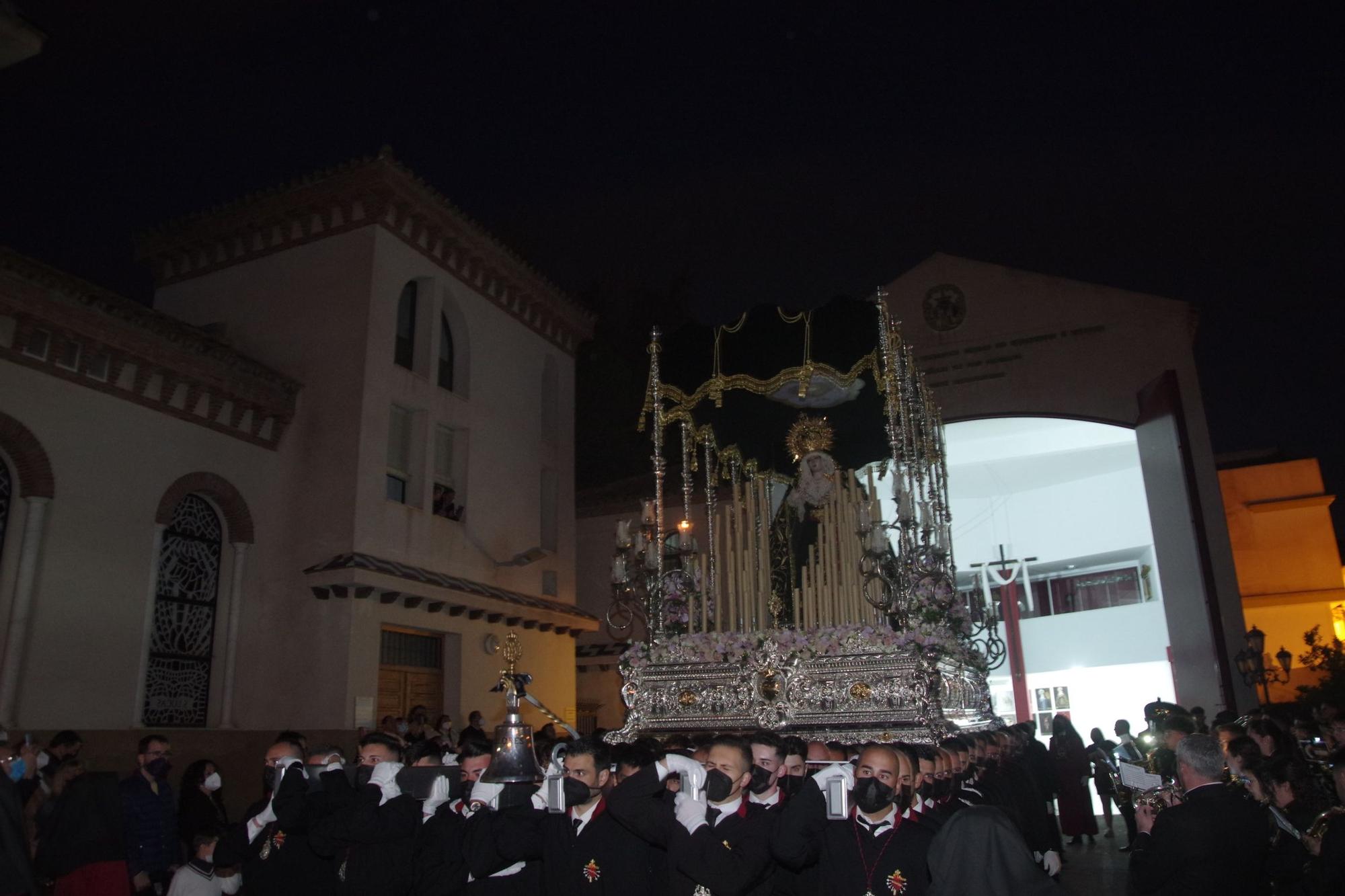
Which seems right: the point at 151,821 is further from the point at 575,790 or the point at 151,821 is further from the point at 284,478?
the point at 284,478

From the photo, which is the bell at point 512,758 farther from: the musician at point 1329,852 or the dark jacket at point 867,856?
the musician at point 1329,852

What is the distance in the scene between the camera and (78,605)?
9.66 m

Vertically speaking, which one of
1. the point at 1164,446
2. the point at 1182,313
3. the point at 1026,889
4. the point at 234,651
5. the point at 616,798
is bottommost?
the point at 1026,889

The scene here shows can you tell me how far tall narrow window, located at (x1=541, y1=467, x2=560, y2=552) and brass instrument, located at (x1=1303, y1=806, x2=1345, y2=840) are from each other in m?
12.7

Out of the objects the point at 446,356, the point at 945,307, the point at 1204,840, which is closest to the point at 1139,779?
the point at 1204,840

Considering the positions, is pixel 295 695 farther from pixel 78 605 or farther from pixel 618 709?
pixel 618 709

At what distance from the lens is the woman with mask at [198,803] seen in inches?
248

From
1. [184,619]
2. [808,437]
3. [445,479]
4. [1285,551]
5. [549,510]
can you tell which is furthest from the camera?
[1285,551]

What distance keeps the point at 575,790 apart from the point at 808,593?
562 cm

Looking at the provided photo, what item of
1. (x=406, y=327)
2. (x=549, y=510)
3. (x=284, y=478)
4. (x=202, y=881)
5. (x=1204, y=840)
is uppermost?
(x=406, y=327)

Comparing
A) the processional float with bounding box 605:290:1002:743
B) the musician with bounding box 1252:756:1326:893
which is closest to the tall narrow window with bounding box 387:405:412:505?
the processional float with bounding box 605:290:1002:743

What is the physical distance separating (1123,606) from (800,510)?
12.5 m

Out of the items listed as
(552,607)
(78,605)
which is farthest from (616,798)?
(552,607)

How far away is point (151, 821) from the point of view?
6262 mm
